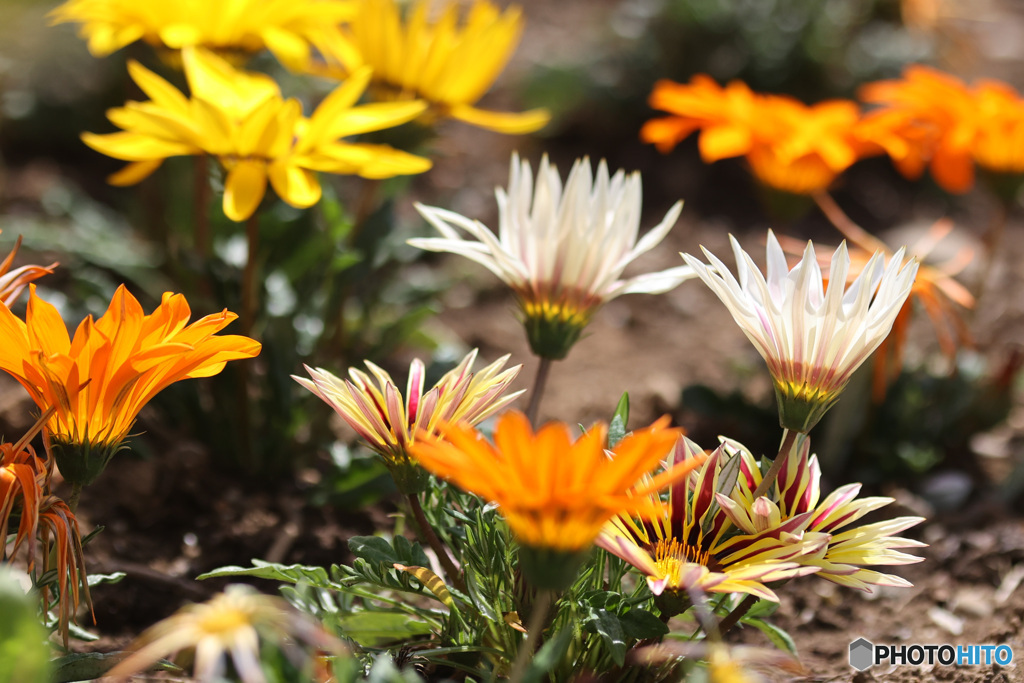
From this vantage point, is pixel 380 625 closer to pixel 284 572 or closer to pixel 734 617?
pixel 284 572

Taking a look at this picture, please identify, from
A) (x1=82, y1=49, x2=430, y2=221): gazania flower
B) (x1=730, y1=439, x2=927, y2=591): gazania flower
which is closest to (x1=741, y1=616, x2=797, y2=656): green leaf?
(x1=730, y1=439, x2=927, y2=591): gazania flower

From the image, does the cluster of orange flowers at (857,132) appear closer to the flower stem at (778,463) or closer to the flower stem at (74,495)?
the flower stem at (778,463)

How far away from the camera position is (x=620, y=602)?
3.45 ft

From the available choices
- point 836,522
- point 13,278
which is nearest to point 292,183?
point 13,278

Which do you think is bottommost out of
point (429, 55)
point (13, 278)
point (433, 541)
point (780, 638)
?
point (780, 638)

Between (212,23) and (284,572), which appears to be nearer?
(284,572)

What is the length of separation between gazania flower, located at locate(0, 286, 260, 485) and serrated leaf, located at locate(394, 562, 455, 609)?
310 millimetres

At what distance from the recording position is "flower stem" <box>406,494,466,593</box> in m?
1.07

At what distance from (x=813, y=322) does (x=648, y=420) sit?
1301 mm

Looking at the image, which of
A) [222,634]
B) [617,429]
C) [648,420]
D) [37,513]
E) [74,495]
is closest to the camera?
[222,634]

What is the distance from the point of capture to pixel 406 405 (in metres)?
1.06

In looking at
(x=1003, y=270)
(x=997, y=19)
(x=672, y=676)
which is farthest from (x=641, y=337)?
(x=997, y=19)

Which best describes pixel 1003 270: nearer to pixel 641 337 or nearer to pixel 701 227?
pixel 701 227

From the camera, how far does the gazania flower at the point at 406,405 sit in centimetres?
103
